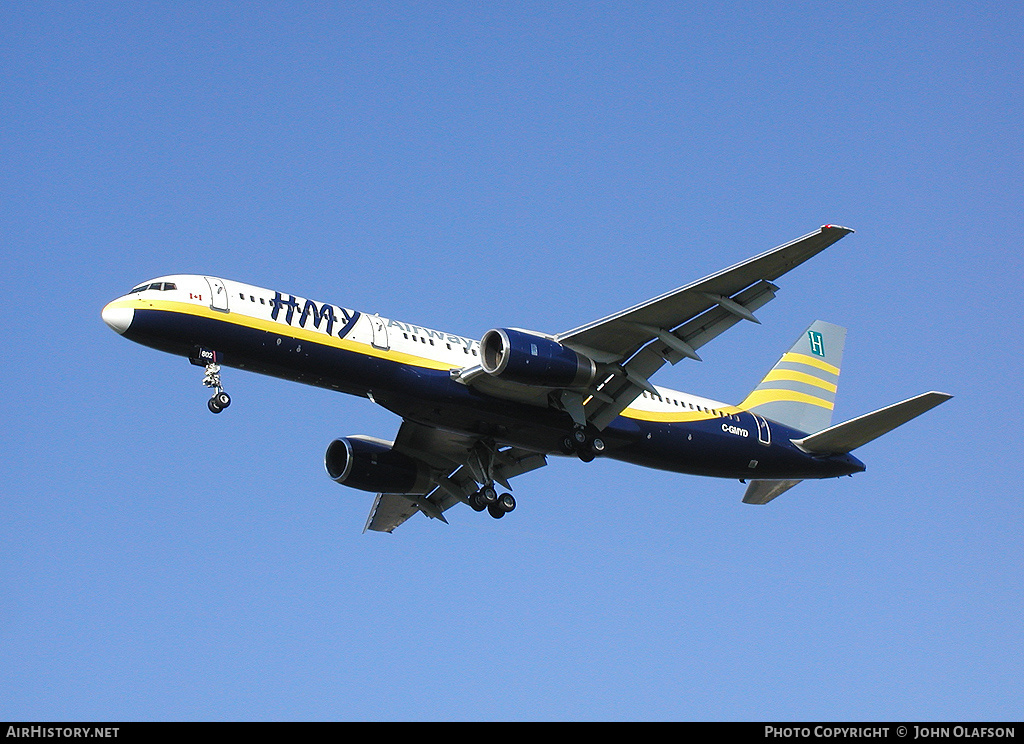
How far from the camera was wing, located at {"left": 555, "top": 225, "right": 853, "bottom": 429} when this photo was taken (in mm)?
30922

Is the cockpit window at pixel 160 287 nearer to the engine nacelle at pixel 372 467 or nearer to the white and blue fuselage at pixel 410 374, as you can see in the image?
the white and blue fuselage at pixel 410 374

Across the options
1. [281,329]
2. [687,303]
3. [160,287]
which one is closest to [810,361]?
[687,303]

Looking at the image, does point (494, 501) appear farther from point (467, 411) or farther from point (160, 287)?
point (160, 287)

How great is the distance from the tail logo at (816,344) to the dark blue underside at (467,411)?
5.04 metres

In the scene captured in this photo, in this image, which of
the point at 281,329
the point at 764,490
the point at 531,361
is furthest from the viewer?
the point at 764,490

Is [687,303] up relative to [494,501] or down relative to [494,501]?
up

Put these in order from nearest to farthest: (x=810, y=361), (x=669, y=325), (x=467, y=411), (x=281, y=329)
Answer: (x=281, y=329) < (x=669, y=325) < (x=467, y=411) < (x=810, y=361)

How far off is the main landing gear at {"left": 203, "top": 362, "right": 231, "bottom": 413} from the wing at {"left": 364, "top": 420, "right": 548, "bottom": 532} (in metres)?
8.13

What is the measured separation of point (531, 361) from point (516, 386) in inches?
52.4

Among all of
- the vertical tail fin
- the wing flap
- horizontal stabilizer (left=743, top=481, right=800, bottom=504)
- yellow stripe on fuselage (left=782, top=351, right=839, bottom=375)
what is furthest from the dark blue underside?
yellow stripe on fuselage (left=782, top=351, right=839, bottom=375)

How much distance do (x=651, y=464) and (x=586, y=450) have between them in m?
3.27

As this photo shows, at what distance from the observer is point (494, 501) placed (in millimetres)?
37875
